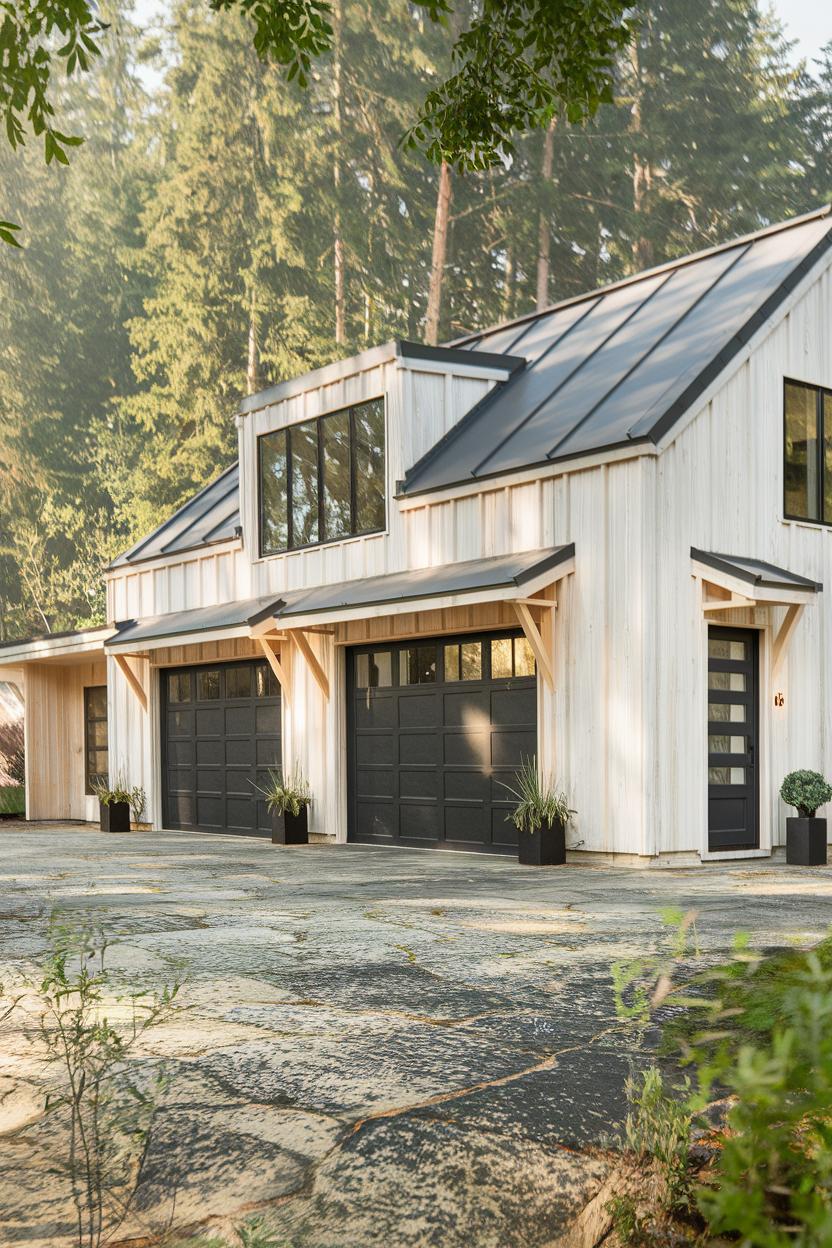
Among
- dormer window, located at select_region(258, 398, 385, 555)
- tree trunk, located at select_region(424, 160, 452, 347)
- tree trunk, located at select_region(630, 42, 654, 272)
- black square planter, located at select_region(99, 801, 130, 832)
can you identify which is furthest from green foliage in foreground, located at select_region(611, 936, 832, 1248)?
tree trunk, located at select_region(630, 42, 654, 272)

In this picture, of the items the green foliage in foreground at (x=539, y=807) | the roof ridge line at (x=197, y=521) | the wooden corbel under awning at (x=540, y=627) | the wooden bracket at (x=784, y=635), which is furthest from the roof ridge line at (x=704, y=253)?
the green foliage in foreground at (x=539, y=807)

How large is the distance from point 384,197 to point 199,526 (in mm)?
17859

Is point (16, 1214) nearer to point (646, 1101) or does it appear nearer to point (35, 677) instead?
point (646, 1101)

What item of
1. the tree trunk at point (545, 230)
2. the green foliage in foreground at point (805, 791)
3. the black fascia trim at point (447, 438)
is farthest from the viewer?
the tree trunk at point (545, 230)

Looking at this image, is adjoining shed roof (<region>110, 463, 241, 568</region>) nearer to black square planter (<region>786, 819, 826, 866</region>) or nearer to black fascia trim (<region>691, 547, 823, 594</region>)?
black fascia trim (<region>691, 547, 823, 594</region>)

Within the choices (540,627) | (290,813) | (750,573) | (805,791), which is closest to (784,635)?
(750,573)

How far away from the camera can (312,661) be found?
15.8 meters

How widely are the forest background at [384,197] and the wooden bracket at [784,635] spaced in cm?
1959

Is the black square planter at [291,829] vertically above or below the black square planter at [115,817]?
above

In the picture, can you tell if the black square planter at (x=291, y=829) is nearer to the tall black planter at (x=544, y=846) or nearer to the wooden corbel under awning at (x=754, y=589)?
the tall black planter at (x=544, y=846)

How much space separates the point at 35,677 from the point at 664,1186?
21389mm

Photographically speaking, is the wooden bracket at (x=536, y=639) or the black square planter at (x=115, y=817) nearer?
the wooden bracket at (x=536, y=639)

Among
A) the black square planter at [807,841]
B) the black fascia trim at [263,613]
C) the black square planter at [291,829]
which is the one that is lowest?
the black square planter at [291,829]

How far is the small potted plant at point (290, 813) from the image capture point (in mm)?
15703
